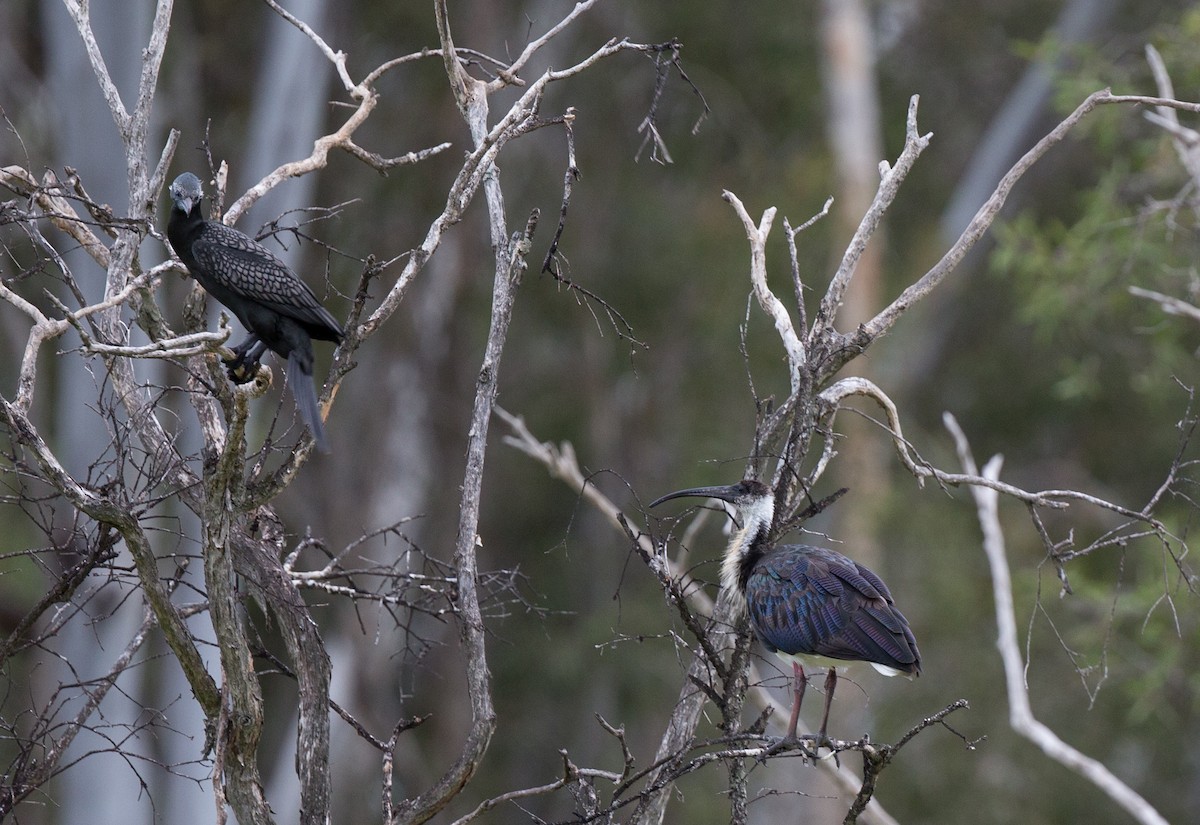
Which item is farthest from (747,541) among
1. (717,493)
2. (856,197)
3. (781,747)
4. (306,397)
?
(856,197)

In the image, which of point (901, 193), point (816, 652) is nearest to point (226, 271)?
point (816, 652)

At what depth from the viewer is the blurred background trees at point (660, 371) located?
50.5 ft

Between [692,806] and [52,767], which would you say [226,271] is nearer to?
[52,767]

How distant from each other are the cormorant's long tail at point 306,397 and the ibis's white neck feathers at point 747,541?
1564mm

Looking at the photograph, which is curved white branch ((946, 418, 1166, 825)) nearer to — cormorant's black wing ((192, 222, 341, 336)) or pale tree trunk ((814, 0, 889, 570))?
cormorant's black wing ((192, 222, 341, 336))

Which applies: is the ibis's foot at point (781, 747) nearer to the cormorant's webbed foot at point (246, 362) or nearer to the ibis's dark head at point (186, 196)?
the cormorant's webbed foot at point (246, 362)

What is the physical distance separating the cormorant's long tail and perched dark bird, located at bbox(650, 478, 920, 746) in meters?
1.11

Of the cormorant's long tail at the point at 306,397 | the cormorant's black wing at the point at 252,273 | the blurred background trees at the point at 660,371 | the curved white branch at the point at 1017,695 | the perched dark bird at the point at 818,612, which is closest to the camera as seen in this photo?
the cormorant's long tail at the point at 306,397

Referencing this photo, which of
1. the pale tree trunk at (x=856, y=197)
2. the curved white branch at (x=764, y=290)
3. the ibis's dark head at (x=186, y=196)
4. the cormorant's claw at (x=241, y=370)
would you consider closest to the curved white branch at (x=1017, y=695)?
the curved white branch at (x=764, y=290)

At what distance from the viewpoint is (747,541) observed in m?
5.12

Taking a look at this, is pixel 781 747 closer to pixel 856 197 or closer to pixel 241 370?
pixel 241 370

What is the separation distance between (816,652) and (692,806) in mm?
13196

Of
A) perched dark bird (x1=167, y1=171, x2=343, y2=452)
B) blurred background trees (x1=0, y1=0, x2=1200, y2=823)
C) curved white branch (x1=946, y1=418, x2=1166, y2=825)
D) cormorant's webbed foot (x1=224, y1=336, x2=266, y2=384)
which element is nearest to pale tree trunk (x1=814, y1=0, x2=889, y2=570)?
blurred background trees (x1=0, y1=0, x2=1200, y2=823)

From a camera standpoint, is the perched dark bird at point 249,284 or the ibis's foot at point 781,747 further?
the perched dark bird at point 249,284
